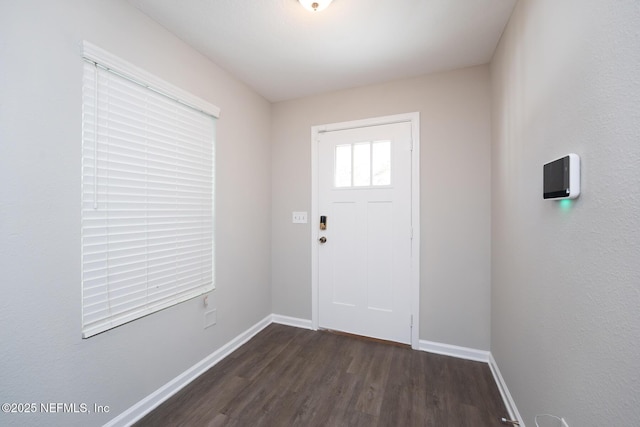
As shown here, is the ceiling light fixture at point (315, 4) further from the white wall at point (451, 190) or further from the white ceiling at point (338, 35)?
the white wall at point (451, 190)

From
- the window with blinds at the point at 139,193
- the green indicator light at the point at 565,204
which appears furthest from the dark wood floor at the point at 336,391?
the green indicator light at the point at 565,204

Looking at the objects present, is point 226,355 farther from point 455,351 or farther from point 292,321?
point 455,351

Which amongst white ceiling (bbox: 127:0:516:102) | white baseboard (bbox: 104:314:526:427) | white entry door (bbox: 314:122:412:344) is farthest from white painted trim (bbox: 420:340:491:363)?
white ceiling (bbox: 127:0:516:102)

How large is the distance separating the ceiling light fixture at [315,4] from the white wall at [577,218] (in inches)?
42.3

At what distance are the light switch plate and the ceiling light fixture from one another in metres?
1.75

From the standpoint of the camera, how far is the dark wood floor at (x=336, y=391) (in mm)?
1523

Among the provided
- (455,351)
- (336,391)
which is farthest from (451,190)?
(336,391)

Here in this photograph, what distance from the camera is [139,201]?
1.54 metres

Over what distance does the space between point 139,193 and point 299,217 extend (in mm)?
1524

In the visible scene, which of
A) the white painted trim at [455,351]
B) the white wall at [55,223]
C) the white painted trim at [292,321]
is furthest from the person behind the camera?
the white painted trim at [292,321]

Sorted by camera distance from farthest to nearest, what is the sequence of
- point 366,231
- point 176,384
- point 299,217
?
point 299,217 < point 366,231 < point 176,384

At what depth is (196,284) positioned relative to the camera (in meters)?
1.93

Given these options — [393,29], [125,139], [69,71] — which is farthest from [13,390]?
[393,29]

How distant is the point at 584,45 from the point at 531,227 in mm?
804
